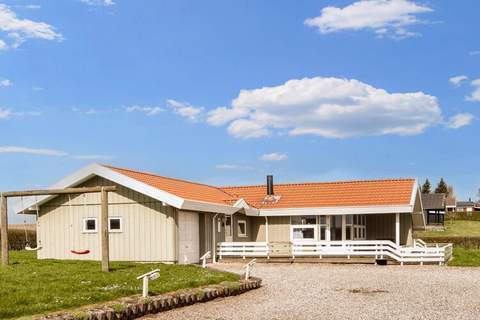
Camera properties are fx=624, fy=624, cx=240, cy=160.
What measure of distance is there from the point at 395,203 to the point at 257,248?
265 inches

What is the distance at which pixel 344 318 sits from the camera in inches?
481

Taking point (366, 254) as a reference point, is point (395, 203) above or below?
above

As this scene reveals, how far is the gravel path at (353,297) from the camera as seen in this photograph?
12.8 m

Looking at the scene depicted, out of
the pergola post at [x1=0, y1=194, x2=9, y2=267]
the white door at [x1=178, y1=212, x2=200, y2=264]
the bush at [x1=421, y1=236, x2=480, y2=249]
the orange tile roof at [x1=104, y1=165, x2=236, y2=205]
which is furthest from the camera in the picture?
the bush at [x1=421, y1=236, x2=480, y2=249]

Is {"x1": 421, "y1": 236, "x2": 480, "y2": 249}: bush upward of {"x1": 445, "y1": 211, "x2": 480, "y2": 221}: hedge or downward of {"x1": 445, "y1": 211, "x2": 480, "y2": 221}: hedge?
upward

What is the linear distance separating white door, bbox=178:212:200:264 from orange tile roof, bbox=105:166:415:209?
1156 mm

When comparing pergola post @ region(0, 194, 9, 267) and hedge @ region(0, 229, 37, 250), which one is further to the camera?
hedge @ region(0, 229, 37, 250)

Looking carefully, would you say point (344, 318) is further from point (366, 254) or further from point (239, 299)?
point (366, 254)

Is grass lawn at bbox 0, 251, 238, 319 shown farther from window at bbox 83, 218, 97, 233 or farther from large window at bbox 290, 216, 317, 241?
large window at bbox 290, 216, 317, 241

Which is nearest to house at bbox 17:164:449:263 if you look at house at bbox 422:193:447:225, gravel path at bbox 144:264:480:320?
gravel path at bbox 144:264:480:320

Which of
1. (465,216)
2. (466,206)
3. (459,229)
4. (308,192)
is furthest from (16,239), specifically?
(466,206)

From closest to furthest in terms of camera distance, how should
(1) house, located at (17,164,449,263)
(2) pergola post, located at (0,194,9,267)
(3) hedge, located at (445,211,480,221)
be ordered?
(2) pergola post, located at (0,194,9,267) → (1) house, located at (17,164,449,263) → (3) hedge, located at (445,211,480,221)

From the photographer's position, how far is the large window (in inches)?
1220

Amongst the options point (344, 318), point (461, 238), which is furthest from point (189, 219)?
point (461, 238)
